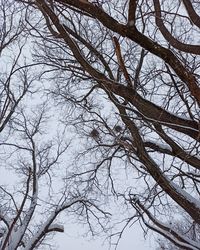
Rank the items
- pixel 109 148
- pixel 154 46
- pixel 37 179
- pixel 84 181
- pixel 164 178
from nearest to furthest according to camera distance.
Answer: pixel 154 46, pixel 164 178, pixel 109 148, pixel 84 181, pixel 37 179

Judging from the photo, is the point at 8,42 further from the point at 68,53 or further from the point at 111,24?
the point at 111,24

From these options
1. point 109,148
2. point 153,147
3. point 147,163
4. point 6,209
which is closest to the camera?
point 147,163

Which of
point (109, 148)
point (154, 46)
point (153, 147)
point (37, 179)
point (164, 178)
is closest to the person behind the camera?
point (154, 46)

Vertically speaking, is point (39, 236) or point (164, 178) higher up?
point (39, 236)

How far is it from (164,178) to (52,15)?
2.43 meters

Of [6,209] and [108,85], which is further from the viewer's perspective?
[6,209]

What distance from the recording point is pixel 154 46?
3.49 m

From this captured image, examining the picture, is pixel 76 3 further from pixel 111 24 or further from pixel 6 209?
pixel 6 209

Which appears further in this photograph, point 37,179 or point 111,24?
point 37,179

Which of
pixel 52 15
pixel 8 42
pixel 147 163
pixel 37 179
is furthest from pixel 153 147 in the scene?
pixel 37 179

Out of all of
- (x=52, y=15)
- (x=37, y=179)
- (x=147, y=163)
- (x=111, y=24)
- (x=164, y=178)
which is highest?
(x=37, y=179)

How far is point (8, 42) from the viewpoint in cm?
990

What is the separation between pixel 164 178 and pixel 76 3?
2.41 metres

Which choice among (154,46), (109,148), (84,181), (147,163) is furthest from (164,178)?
(84,181)
